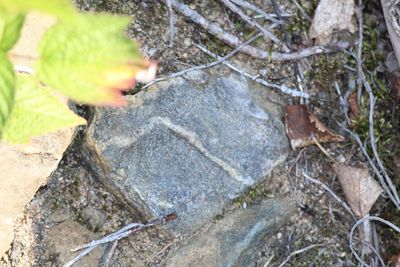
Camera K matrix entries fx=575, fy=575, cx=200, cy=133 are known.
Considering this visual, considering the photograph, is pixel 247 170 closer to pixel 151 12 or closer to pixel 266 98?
pixel 266 98

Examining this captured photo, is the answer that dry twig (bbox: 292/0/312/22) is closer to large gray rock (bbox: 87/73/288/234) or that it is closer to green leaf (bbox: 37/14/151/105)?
large gray rock (bbox: 87/73/288/234)

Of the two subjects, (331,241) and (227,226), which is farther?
(331,241)

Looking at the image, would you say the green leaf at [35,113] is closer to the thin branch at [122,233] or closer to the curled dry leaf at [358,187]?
the thin branch at [122,233]

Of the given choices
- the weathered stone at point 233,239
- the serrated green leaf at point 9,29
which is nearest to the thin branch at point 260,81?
the weathered stone at point 233,239

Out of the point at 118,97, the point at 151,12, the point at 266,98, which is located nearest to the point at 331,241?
the point at 266,98

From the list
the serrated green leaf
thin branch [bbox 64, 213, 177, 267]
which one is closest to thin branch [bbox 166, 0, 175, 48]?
thin branch [bbox 64, 213, 177, 267]

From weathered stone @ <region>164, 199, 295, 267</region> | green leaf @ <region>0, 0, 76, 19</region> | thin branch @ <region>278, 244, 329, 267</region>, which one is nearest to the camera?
green leaf @ <region>0, 0, 76, 19</region>
